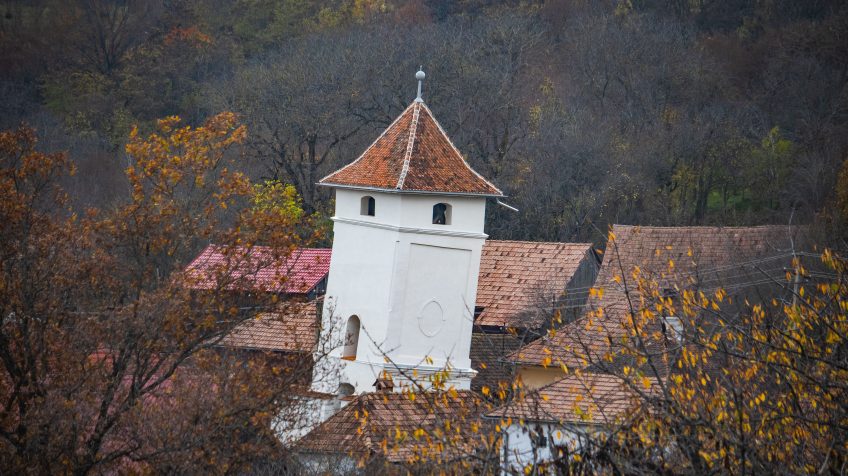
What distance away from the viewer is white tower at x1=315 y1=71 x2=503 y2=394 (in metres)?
23.1

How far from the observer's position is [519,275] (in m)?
29.0

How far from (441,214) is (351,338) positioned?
273 cm

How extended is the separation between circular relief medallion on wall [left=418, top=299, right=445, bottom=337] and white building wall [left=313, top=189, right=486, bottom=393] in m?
0.02

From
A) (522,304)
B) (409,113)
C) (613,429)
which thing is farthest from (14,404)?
(522,304)

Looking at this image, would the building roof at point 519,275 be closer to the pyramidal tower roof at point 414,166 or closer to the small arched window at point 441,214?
the small arched window at point 441,214

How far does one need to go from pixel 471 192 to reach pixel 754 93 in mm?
32217

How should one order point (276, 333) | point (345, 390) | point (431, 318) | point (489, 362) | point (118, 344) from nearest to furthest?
1. point (118, 344)
2. point (431, 318)
3. point (345, 390)
4. point (489, 362)
5. point (276, 333)

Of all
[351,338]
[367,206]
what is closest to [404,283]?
[351,338]

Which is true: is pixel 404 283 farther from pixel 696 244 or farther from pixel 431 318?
pixel 696 244

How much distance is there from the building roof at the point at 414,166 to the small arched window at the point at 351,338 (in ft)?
7.85

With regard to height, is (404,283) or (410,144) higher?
(410,144)

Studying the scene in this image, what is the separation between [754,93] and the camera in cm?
5322

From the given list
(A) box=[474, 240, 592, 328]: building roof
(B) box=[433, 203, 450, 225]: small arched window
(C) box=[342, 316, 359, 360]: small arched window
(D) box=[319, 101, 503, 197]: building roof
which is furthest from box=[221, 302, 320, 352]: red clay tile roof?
(A) box=[474, 240, 592, 328]: building roof

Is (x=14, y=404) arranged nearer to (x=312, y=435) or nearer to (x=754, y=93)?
(x=312, y=435)
